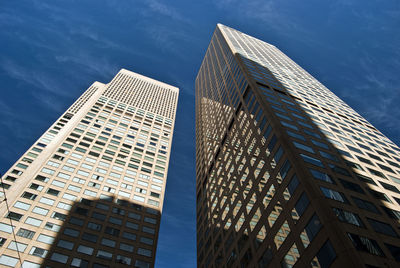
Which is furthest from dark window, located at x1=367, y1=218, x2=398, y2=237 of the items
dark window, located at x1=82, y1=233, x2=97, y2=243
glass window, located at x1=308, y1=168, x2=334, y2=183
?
dark window, located at x1=82, y1=233, x2=97, y2=243

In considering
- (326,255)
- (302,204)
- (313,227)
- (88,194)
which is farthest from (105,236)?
(326,255)

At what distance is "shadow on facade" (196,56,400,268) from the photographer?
24953 mm

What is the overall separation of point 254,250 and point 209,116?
57.2 m

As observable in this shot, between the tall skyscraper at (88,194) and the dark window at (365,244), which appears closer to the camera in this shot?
the dark window at (365,244)

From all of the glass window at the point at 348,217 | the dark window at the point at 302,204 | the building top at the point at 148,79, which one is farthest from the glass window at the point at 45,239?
the building top at the point at 148,79

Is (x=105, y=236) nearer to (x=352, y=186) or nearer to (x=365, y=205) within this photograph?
(x=352, y=186)

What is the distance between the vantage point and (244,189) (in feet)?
143

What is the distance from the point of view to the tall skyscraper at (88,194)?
146ft

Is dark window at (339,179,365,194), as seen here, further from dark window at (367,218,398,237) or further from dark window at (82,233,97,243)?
dark window at (82,233,97,243)

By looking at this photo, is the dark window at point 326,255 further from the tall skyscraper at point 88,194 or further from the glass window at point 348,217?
the tall skyscraper at point 88,194

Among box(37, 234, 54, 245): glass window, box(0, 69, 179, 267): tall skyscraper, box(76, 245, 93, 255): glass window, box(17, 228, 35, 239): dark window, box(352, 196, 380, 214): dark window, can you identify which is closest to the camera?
box(352, 196, 380, 214): dark window

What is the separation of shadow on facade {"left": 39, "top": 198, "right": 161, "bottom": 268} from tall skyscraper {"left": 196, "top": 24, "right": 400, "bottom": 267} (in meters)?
11.2

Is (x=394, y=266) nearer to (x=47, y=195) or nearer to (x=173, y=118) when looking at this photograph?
(x=47, y=195)

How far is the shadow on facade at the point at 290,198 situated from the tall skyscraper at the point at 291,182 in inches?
4.6
